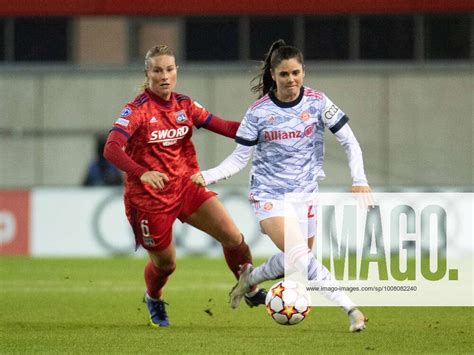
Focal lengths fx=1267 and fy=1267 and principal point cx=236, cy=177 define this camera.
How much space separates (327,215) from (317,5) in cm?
934

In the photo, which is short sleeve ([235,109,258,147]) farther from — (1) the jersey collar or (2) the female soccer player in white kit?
(1) the jersey collar

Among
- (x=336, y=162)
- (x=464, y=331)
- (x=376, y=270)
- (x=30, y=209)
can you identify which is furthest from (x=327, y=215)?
(x=464, y=331)

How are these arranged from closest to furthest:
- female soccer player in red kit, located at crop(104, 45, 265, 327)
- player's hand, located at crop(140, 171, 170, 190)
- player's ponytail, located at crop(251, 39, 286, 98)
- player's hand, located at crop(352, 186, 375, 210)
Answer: player's hand, located at crop(352, 186, 375, 210), player's hand, located at crop(140, 171, 170, 190), player's ponytail, located at crop(251, 39, 286, 98), female soccer player in red kit, located at crop(104, 45, 265, 327)

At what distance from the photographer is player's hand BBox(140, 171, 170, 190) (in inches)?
354

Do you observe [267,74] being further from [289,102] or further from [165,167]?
[165,167]

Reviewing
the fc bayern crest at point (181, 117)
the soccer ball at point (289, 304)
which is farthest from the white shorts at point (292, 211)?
the fc bayern crest at point (181, 117)

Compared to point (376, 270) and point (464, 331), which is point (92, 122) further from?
point (464, 331)

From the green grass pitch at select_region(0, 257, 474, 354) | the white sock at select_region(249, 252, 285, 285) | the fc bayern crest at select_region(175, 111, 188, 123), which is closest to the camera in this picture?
the green grass pitch at select_region(0, 257, 474, 354)

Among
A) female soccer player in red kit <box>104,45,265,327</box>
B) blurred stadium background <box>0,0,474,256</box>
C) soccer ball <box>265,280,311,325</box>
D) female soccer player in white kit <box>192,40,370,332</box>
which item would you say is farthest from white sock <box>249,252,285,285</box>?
blurred stadium background <box>0,0,474,256</box>

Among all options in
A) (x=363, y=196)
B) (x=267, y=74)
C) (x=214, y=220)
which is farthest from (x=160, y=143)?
(x=363, y=196)

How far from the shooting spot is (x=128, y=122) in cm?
967

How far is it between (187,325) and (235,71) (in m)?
17.7

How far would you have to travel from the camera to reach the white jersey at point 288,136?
9211 millimetres

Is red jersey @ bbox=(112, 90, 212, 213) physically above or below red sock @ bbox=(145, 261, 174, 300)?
above
